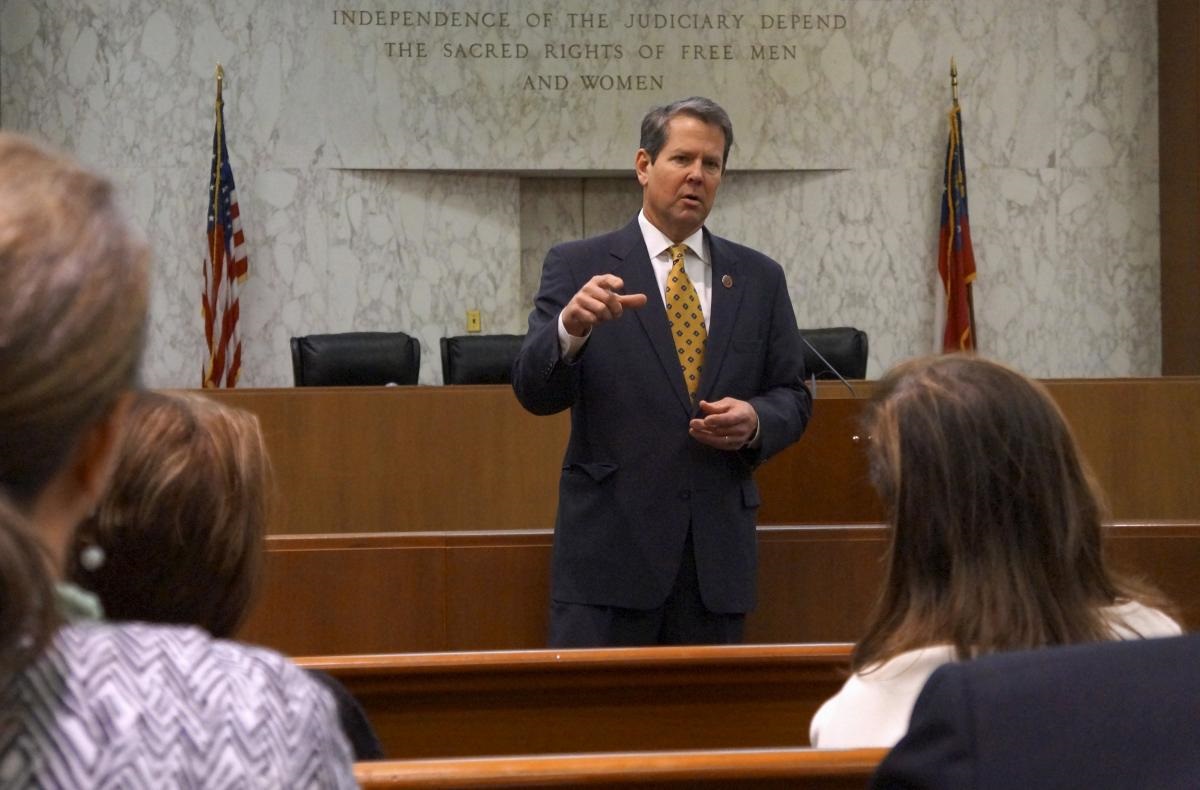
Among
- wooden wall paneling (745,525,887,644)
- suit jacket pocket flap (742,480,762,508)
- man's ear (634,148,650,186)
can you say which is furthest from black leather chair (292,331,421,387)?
suit jacket pocket flap (742,480,762,508)

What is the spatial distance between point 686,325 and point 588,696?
1084 millimetres

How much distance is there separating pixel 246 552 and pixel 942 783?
0.83m

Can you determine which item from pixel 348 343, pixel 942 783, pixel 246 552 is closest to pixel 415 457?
pixel 348 343

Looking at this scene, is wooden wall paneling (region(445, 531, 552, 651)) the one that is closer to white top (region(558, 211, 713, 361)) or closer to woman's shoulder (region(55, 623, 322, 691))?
white top (region(558, 211, 713, 361))

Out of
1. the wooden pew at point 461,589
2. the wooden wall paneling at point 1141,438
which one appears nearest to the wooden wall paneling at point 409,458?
the wooden wall paneling at point 1141,438

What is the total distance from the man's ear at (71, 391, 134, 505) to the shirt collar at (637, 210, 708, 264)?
8.21 feet

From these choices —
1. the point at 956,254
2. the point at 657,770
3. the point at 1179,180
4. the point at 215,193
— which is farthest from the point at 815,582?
the point at 1179,180

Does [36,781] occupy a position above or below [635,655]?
above

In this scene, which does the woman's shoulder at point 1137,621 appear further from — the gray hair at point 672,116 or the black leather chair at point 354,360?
the black leather chair at point 354,360

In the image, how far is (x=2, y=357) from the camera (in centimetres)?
69

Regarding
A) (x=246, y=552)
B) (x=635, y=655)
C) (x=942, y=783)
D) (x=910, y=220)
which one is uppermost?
(x=910, y=220)

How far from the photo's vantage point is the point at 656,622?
10.1 feet

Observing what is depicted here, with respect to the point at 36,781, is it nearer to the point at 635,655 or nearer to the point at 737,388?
the point at 635,655

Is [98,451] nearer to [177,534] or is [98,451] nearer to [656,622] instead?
[177,534]
